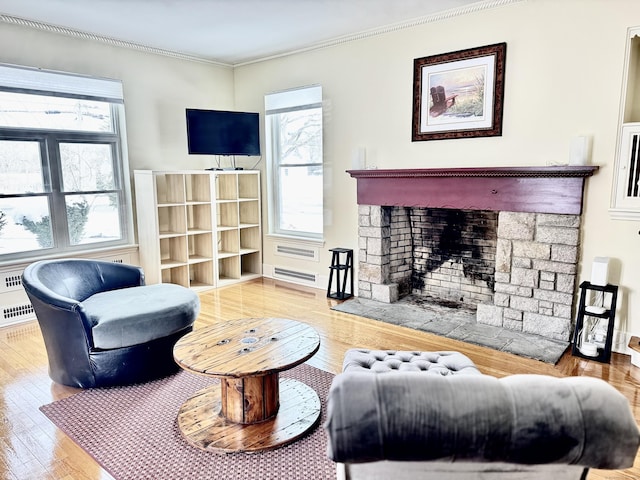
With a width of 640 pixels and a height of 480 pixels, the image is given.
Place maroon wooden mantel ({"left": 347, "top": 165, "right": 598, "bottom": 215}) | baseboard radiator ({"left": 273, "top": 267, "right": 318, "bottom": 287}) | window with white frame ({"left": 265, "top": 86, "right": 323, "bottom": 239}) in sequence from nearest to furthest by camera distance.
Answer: maroon wooden mantel ({"left": 347, "top": 165, "right": 598, "bottom": 215}) → window with white frame ({"left": 265, "top": 86, "right": 323, "bottom": 239}) → baseboard radiator ({"left": 273, "top": 267, "right": 318, "bottom": 287})

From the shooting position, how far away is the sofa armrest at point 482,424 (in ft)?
3.58

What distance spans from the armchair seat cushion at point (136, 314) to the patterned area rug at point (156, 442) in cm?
34

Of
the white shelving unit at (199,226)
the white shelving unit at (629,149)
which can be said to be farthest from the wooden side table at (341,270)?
the white shelving unit at (629,149)

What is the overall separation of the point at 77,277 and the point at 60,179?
1.56 metres

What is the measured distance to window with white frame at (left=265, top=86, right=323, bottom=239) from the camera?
5.11 metres

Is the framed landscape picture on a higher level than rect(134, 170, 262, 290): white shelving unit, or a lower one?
higher

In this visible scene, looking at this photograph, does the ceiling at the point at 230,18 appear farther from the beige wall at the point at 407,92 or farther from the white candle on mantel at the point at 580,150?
the white candle on mantel at the point at 580,150

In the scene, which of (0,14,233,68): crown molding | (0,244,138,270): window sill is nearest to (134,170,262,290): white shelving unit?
(0,244,138,270): window sill

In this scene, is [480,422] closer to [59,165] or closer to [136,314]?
[136,314]

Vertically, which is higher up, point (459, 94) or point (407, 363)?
point (459, 94)

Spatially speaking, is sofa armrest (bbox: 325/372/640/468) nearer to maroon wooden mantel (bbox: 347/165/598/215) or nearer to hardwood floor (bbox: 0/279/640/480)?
hardwood floor (bbox: 0/279/640/480)

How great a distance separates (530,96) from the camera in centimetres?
356

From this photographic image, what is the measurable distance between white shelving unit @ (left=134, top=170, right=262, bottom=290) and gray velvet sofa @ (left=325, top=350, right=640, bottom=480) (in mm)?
4030

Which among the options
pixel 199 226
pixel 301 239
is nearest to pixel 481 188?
pixel 301 239
